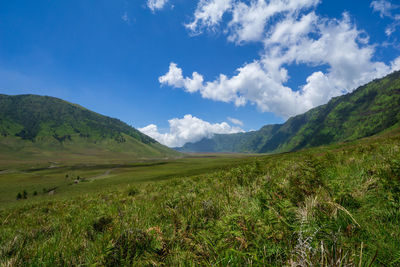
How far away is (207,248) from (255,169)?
5258 mm

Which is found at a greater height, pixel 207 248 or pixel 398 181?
pixel 398 181

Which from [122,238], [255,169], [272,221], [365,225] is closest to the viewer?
[365,225]

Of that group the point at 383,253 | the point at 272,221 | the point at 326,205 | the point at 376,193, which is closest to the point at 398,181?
the point at 376,193

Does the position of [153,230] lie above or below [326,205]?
below

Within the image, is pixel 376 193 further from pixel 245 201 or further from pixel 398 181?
pixel 245 201

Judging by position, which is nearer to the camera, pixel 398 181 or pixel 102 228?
pixel 398 181

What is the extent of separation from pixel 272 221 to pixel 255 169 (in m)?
4.87

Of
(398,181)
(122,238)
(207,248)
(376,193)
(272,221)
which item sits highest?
(398,181)

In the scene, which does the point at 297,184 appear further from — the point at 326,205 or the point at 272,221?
the point at 272,221

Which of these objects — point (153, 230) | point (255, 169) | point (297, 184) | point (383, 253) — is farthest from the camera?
point (255, 169)

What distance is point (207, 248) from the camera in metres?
1.95

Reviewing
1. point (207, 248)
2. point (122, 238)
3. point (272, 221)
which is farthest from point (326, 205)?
point (122, 238)

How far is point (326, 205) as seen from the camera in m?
2.40

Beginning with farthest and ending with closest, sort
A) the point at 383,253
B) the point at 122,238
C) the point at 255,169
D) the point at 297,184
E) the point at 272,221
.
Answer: the point at 255,169
the point at 297,184
the point at 122,238
the point at 272,221
the point at 383,253
